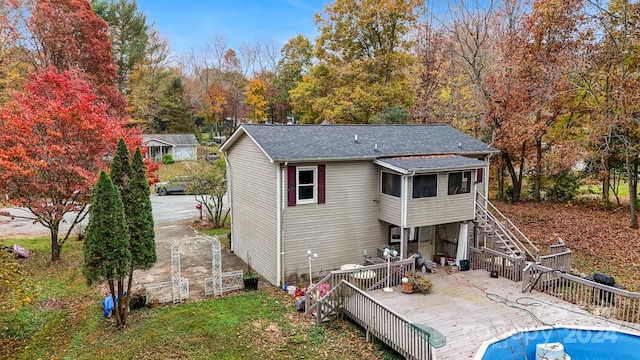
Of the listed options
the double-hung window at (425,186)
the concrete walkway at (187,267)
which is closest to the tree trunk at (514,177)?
the double-hung window at (425,186)

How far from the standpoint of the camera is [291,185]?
12758 mm

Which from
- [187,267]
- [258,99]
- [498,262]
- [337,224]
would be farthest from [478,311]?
[258,99]

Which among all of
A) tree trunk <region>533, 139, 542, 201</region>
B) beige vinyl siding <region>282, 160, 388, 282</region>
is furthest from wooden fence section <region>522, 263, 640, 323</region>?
tree trunk <region>533, 139, 542, 201</region>

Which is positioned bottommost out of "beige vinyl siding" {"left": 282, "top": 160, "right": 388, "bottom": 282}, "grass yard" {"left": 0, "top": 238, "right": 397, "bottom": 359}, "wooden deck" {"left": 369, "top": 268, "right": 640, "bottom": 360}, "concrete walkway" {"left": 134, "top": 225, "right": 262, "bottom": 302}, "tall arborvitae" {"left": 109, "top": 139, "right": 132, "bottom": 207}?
"grass yard" {"left": 0, "top": 238, "right": 397, "bottom": 359}

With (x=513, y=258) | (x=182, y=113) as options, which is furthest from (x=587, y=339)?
(x=182, y=113)

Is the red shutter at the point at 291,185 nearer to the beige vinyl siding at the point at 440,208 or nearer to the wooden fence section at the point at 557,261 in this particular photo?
the beige vinyl siding at the point at 440,208

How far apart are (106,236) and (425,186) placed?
9.58 meters

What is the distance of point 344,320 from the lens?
10.8 metres

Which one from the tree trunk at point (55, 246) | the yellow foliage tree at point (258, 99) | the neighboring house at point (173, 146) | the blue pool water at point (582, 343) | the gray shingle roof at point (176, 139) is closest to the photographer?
the blue pool water at point (582, 343)

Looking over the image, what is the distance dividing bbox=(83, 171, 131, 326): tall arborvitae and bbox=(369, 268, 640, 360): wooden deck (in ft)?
23.2

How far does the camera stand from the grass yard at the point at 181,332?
9.13 m

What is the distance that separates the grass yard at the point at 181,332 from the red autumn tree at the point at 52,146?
4059 millimetres

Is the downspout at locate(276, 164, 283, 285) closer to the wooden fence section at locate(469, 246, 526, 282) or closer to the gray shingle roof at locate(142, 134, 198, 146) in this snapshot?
the wooden fence section at locate(469, 246, 526, 282)

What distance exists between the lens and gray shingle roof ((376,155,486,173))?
12.8 metres
